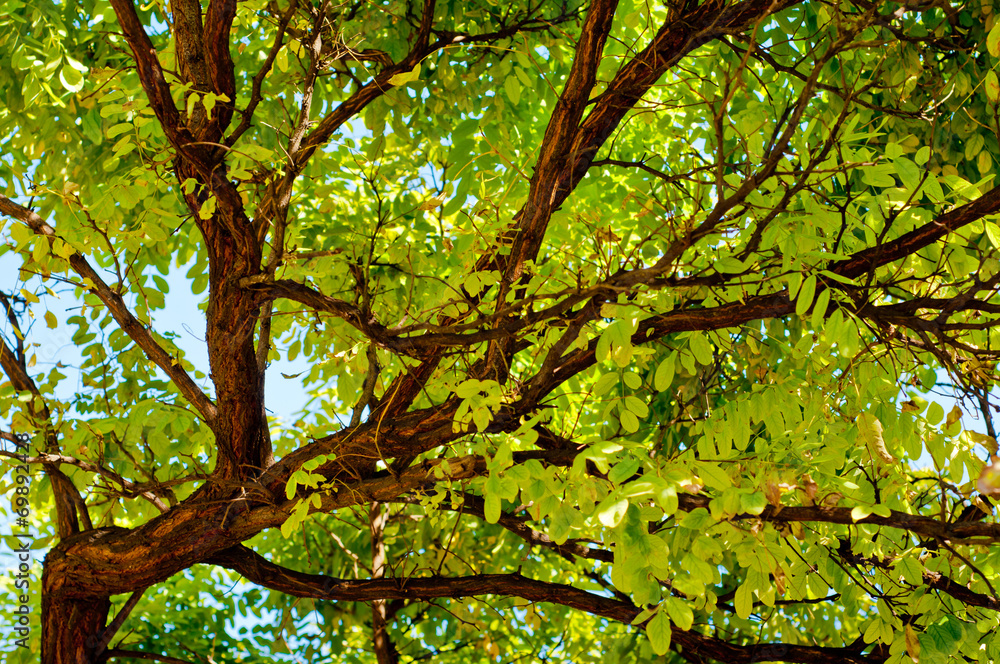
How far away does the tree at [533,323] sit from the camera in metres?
2.23

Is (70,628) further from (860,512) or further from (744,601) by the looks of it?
(860,512)

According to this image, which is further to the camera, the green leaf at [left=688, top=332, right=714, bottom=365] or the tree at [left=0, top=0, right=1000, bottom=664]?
the green leaf at [left=688, top=332, right=714, bottom=365]

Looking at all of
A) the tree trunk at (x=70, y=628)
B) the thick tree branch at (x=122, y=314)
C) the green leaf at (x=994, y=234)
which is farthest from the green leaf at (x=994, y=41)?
the tree trunk at (x=70, y=628)

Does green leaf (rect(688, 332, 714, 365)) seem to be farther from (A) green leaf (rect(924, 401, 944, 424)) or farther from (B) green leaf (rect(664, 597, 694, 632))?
(B) green leaf (rect(664, 597, 694, 632))

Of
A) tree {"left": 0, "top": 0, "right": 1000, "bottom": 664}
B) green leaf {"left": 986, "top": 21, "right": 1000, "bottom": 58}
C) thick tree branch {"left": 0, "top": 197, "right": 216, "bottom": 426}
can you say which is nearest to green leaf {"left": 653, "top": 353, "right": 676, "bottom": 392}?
tree {"left": 0, "top": 0, "right": 1000, "bottom": 664}

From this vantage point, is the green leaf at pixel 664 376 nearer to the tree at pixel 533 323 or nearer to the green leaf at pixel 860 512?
the tree at pixel 533 323

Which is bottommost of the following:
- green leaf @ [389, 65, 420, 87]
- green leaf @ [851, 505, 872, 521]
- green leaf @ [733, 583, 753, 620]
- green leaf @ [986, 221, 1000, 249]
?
green leaf @ [733, 583, 753, 620]

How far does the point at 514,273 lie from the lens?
9.59ft

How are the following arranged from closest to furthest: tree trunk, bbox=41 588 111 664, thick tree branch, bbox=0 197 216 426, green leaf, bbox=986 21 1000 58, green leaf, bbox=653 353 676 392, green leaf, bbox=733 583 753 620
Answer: green leaf, bbox=986 21 1000 58 < green leaf, bbox=733 583 753 620 < green leaf, bbox=653 353 676 392 < thick tree branch, bbox=0 197 216 426 < tree trunk, bbox=41 588 111 664

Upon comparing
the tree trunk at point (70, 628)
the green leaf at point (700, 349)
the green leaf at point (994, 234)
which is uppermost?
the tree trunk at point (70, 628)

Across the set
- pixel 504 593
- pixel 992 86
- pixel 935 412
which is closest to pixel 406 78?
pixel 992 86

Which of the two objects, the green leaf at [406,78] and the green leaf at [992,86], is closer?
the green leaf at [992,86]

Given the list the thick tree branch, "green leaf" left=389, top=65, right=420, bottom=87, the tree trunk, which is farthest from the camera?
the tree trunk

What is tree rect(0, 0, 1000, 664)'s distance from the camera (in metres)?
2.23
